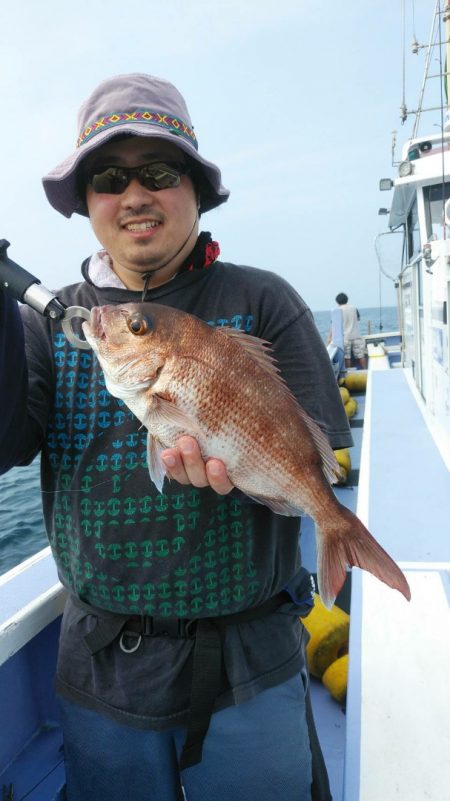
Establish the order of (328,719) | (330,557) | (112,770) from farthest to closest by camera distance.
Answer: (328,719)
(112,770)
(330,557)

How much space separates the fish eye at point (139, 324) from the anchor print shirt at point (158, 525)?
8.5 inches

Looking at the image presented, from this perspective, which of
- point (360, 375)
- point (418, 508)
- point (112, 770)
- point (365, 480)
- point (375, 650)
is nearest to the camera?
point (112, 770)

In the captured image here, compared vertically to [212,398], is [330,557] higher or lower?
lower

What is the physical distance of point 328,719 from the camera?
3.06 m

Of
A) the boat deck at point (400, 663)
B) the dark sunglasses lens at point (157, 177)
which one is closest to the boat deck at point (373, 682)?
the boat deck at point (400, 663)

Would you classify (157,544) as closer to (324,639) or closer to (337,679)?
(337,679)

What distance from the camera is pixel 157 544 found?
1727 millimetres

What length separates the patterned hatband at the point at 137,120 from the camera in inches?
67.6

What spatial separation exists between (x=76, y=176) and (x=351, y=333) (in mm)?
14245

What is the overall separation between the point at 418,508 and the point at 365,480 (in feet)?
2.40

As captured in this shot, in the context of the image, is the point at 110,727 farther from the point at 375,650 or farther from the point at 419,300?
the point at 419,300

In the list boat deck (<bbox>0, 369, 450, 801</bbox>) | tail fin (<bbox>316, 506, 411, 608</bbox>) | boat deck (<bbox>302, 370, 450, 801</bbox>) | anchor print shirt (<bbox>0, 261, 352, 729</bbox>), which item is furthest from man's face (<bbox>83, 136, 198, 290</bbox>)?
boat deck (<bbox>302, 370, 450, 801</bbox>)

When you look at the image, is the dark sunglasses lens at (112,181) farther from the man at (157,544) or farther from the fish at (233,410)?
the fish at (233,410)

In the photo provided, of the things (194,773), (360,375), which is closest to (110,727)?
(194,773)
